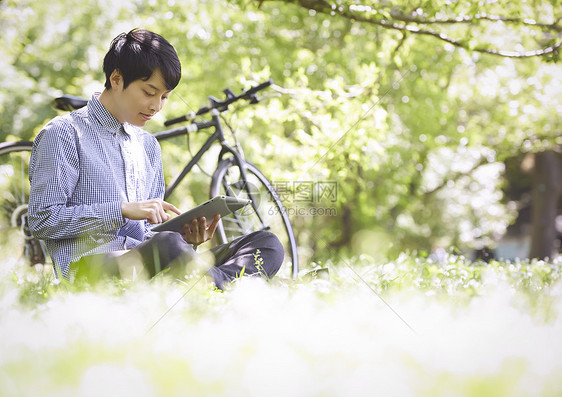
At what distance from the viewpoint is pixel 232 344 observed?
1.22m

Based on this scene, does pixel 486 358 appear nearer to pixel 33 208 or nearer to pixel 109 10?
pixel 33 208

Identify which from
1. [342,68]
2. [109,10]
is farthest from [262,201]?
[109,10]

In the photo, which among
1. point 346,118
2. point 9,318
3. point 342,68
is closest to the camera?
point 9,318

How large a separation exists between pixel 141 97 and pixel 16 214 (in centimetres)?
140

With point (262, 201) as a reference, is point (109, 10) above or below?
above

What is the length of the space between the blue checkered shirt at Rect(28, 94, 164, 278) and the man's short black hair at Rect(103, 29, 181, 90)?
20 cm

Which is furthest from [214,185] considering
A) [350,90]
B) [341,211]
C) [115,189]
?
[341,211]

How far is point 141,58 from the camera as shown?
2.07 metres

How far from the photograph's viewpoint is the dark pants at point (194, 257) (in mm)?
Answer: 1944

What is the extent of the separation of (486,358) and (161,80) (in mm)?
1533

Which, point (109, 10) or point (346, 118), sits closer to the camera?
point (346, 118)

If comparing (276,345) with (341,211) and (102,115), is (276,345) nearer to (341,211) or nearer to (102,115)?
(102,115)

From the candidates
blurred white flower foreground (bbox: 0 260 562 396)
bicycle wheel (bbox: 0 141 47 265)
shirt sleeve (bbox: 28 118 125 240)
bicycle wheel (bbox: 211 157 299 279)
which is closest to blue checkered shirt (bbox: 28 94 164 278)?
shirt sleeve (bbox: 28 118 125 240)

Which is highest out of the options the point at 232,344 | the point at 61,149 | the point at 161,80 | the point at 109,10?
the point at 109,10
